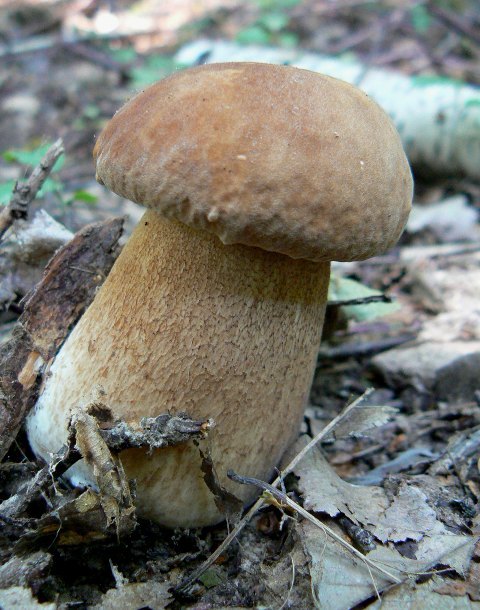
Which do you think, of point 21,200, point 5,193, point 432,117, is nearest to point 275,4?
point 432,117

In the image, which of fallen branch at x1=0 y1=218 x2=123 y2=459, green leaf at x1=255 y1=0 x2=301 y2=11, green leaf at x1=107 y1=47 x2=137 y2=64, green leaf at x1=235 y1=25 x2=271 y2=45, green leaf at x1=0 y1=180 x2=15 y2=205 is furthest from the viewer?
green leaf at x1=255 y1=0 x2=301 y2=11

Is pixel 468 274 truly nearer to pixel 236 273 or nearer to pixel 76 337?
pixel 236 273

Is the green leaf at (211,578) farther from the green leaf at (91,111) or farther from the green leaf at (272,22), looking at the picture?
the green leaf at (272,22)

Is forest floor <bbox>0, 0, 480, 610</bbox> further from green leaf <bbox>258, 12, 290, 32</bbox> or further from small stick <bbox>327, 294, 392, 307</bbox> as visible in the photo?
green leaf <bbox>258, 12, 290, 32</bbox>

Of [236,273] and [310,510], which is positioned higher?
[236,273]

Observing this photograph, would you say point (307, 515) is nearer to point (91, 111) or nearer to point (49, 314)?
point (49, 314)

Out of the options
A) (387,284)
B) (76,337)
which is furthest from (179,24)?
(76,337)

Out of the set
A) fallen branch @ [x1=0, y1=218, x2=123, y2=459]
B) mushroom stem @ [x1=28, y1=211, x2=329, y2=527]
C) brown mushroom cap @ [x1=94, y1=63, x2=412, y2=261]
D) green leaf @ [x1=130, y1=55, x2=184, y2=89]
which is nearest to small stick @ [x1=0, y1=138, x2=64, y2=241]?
fallen branch @ [x1=0, y1=218, x2=123, y2=459]

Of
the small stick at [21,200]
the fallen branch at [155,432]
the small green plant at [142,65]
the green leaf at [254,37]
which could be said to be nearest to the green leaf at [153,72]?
the small green plant at [142,65]
